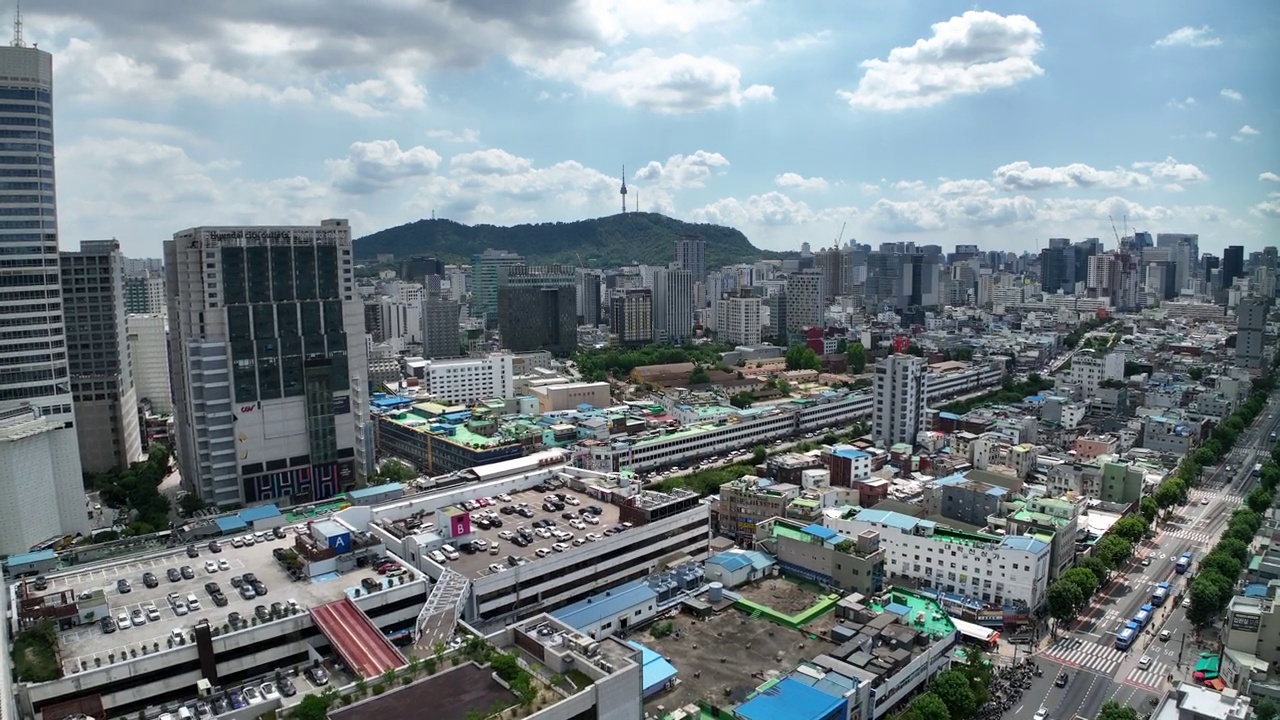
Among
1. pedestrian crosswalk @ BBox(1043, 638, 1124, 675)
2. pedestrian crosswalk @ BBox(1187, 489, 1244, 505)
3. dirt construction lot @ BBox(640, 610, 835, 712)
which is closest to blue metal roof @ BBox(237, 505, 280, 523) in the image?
dirt construction lot @ BBox(640, 610, 835, 712)

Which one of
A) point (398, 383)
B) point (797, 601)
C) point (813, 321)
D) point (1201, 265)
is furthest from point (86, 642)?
point (1201, 265)

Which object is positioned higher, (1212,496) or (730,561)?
(730,561)

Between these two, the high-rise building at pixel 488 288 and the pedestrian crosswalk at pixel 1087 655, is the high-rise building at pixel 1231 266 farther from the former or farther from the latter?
the high-rise building at pixel 488 288

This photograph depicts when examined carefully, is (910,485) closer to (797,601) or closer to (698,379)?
(797,601)

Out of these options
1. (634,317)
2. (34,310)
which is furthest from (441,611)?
(634,317)

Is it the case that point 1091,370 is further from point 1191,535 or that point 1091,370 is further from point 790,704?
point 790,704

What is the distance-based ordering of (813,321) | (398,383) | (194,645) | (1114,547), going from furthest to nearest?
(813,321)
(398,383)
(1114,547)
(194,645)
